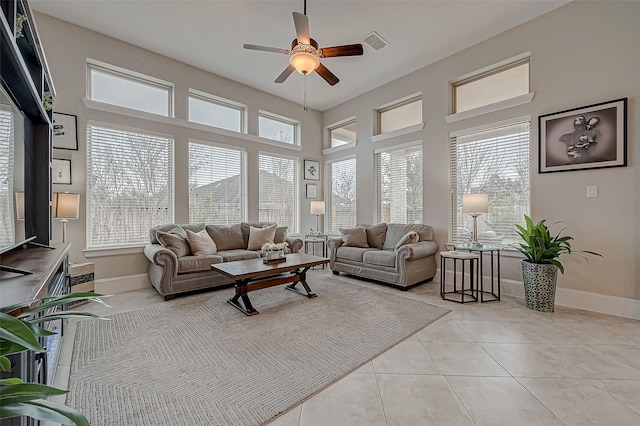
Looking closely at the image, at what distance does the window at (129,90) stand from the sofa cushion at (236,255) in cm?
233

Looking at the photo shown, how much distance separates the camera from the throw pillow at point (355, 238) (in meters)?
4.82

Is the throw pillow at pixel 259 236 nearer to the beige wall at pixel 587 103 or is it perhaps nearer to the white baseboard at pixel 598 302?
the beige wall at pixel 587 103

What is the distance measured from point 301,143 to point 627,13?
15.9 feet

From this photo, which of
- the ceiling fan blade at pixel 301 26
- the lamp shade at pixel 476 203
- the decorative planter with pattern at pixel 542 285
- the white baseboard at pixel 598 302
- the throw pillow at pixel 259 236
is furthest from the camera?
the throw pillow at pixel 259 236

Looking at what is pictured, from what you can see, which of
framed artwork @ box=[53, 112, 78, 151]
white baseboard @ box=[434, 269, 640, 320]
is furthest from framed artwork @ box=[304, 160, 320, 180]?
white baseboard @ box=[434, 269, 640, 320]

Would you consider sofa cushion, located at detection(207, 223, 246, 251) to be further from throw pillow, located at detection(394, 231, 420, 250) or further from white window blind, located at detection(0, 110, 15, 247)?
white window blind, located at detection(0, 110, 15, 247)

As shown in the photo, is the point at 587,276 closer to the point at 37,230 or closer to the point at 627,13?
the point at 627,13

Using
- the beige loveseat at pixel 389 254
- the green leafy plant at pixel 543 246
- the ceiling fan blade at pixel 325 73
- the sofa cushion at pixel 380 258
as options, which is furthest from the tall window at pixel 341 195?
the green leafy plant at pixel 543 246

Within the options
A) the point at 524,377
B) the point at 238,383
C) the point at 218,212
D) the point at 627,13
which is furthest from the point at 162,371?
the point at 627,13

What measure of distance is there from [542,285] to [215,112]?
5.30m

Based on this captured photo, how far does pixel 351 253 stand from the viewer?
4543mm

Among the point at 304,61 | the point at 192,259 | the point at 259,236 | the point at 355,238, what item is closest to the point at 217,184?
the point at 259,236

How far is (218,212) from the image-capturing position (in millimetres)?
4914

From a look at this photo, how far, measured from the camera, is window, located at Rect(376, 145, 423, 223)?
478 centimetres
